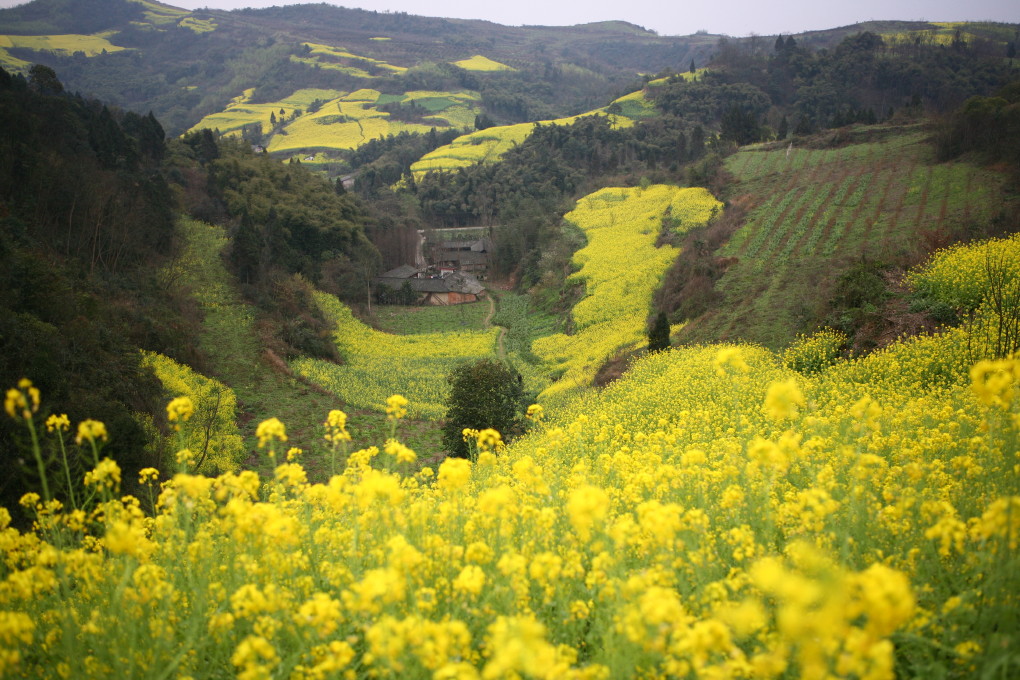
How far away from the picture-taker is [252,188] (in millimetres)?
43594

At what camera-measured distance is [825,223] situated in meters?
30.3

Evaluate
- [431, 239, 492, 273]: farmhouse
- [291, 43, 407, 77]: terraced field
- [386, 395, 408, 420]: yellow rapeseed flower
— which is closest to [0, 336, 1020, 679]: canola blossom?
[386, 395, 408, 420]: yellow rapeseed flower

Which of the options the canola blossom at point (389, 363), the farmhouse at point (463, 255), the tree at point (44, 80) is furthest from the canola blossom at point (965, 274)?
the farmhouse at point (463, 255)

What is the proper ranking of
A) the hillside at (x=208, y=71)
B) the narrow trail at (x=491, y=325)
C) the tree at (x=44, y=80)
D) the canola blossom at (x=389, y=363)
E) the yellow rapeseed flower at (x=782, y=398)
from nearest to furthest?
the yellow rapeseed flower at (x=782, y=398) → the canola blossom at (x=389, y=363) → the tree at (x=44, y=80) → the narrow trail at (x=491, y=325) → the hillside at (x=208, y=71)

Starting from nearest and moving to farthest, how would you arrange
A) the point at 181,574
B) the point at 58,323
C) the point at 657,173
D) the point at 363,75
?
1. the point at 181,574
2. the point at 58,323
3. the point at 657,173
4. the point at 363,75

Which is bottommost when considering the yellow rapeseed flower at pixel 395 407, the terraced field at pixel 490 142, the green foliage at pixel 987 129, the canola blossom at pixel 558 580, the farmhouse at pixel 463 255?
the farmhouse at pixel 463 255

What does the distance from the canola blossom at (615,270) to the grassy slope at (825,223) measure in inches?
208

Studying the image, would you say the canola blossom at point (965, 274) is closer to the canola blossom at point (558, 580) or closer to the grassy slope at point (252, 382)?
the canola blossom at point (558, 580)

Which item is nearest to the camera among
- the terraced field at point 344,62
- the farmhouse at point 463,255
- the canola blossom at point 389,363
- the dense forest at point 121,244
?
the dense forest at point 121,244

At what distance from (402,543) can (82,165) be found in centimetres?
3202

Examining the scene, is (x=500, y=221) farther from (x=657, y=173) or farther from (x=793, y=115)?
(x=793, y=115)

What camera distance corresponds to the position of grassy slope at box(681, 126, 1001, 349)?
69.5 ft

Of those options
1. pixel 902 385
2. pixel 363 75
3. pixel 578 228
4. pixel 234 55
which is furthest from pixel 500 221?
pixel 234 55

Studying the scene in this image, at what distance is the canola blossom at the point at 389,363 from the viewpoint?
25.9 m
